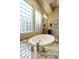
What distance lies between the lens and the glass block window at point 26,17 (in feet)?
3.36

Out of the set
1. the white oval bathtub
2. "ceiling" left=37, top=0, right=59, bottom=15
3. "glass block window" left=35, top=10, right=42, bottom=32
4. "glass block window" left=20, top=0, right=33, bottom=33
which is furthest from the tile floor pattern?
"ceiling" left=37, top=0, right=59, bottom=15

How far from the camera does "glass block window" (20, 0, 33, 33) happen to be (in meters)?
1.02

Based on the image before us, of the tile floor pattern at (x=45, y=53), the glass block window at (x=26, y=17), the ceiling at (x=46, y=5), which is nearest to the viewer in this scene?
the tile floor pattern at (x=45, y=53)

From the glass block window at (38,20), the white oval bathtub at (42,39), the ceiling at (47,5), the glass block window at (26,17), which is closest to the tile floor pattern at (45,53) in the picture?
the white oval bathtub at (42,39)

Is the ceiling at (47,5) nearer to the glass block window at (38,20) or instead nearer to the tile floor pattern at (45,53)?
the glass block window at (38,20)

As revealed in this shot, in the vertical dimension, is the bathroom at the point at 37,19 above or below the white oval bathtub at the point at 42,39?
above

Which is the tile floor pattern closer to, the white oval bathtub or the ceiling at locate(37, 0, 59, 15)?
the white oval bathtub
